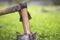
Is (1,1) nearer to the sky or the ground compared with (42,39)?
nearer to the ground

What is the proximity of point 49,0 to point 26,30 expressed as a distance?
484 cm

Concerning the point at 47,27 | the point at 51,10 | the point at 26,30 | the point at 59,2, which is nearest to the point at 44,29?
the point at 47,27

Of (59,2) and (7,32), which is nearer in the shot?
(7,32)

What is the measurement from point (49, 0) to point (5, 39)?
4.27 metres

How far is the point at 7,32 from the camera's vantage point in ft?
10.5

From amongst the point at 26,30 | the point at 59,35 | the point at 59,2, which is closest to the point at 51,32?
the point at 59,35

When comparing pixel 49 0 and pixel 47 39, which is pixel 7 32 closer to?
pixel 47 39

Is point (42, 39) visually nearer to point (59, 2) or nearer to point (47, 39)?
point (47, 39)

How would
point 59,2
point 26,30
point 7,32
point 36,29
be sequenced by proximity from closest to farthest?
point 26,30 → point 7,32 → point 36,29 → point 59,2

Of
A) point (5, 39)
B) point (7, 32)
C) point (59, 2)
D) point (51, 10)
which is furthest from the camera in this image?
point (59, 2)

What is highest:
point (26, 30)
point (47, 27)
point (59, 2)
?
point (26, 30)

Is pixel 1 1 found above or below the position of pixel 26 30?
below

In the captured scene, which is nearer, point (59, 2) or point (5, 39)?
point (5, 39)

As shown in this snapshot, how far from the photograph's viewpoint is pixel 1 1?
701cm
